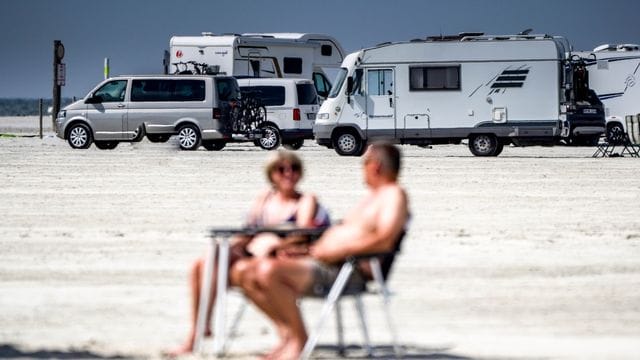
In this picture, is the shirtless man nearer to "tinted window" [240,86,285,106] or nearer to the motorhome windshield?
the motorhome windshield

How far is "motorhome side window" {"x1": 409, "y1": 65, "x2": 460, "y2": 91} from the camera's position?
3022cm

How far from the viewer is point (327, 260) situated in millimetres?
7137

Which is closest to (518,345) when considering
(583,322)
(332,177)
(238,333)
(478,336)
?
(478,336)

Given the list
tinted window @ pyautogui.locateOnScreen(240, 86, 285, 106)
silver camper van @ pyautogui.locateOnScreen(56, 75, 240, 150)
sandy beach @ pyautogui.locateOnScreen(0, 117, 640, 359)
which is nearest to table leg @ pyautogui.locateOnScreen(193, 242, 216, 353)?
sandy beach @ pyautogui.locateOnScreen(0, 117, 640, 359)

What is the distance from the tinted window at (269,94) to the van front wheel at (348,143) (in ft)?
10.1

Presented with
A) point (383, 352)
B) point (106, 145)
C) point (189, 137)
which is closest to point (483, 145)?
point (189, 137)

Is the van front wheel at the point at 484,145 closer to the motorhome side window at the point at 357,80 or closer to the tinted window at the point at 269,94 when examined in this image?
the motorhome side window at the point at 357,80

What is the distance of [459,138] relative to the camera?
3027cm

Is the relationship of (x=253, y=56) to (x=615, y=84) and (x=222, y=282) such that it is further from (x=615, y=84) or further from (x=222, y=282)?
(x=222, y=282)

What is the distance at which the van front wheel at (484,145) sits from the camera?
3027 cm

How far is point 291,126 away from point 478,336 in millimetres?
25283

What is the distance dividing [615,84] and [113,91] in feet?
38.0

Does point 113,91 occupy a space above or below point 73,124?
above

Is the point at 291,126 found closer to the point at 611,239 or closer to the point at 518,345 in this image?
the point at 611,239
